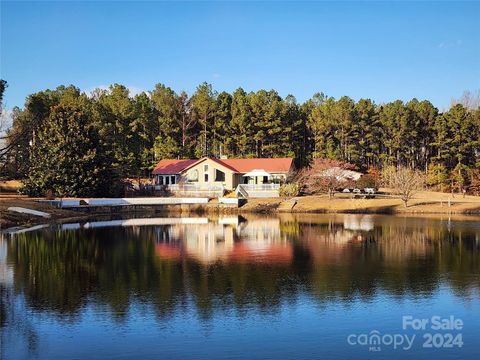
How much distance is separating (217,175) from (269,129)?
15833 mm

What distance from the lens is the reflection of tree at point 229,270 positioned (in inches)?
762

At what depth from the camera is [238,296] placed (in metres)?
19.5

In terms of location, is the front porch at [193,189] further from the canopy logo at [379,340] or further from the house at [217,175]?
the canopy logo at [379,340]

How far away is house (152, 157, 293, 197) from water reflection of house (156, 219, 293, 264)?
2182cm

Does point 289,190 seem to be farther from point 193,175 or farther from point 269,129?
point 269,129

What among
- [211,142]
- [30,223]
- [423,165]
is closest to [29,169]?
[30,223]

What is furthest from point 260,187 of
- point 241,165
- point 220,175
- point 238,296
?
point 238,296

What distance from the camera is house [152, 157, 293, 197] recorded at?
68.8 m

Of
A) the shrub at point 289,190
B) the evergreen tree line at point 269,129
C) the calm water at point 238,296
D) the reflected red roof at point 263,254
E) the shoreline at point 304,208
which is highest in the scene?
the evergreen tree line at point 269,129

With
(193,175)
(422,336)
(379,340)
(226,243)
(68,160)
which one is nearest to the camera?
(379,340)

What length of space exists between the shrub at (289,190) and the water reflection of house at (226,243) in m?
17.4

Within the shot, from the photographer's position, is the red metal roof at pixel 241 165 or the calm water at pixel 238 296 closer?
the calm water at pixel 238 296

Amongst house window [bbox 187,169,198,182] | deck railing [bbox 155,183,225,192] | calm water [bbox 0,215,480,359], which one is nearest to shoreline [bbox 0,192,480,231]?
deck railing [bbox 155,183,225,192]

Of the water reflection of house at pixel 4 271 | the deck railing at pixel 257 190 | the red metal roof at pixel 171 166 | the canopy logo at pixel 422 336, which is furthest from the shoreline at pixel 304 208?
the canopy logo at pixel 422 336
